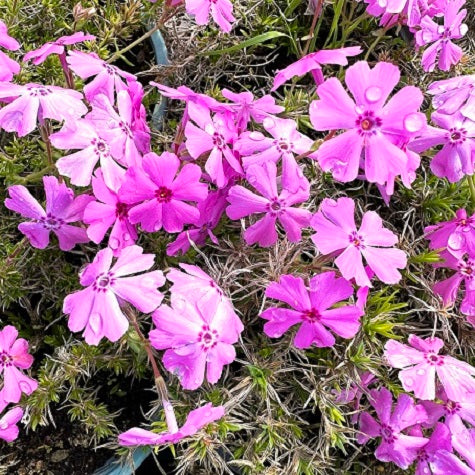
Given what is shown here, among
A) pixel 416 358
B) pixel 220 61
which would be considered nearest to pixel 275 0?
pixel 220 61

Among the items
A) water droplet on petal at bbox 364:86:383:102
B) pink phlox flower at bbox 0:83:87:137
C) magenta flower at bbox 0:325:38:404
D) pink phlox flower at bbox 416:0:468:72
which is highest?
water droplet on petal at bbox 364:86:383:102

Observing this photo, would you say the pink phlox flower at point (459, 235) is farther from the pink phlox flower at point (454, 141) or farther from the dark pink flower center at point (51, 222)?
the dark pink flower center at point (51, 222)

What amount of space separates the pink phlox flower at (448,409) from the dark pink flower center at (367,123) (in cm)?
55

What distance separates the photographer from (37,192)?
1.53 m

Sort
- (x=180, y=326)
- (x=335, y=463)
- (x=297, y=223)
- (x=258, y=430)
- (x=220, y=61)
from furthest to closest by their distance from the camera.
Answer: (x=220, y=61)
(x=335, y=463)
(x=258, y=430)
(x=297, y=223)
(x=180, y=326)

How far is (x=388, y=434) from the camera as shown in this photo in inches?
54.1

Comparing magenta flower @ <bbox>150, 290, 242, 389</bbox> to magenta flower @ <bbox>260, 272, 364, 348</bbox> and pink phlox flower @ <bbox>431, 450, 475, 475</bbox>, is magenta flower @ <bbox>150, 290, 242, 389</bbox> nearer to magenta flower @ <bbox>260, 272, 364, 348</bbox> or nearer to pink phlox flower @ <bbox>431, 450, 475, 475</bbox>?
magenta flower @ <bbox>260, 272, 364, 348</bbox>

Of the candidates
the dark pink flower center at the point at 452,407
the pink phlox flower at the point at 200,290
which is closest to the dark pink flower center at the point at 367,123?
the pink phlox flower at the point at 200,290

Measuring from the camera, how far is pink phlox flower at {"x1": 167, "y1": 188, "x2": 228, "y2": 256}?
127 centimetres

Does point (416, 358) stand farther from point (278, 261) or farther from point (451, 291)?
point (278, 261)

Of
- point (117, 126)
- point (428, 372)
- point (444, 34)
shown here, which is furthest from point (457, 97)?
point (117, 126)

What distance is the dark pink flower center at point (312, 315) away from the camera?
47.8 inches

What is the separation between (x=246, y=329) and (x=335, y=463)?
14.3 inches

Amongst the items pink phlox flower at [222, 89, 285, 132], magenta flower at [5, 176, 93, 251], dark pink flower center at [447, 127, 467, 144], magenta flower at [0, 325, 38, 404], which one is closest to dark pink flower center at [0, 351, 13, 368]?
magenta flower at [0, 325, 38, 404]
